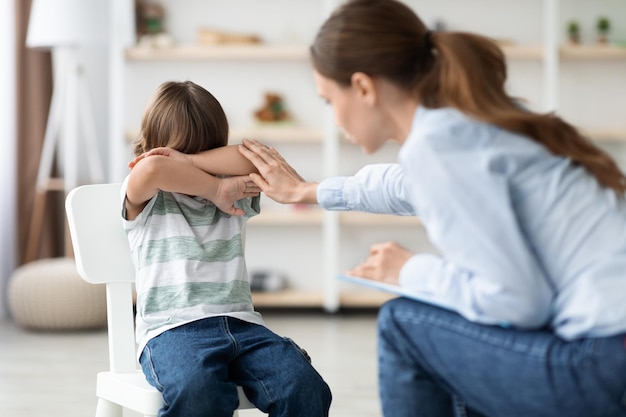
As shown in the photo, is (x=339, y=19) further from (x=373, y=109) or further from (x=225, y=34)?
(x=225, y=34)

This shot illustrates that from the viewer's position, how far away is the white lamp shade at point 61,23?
391cm

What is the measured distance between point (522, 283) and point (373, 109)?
362 millimetres

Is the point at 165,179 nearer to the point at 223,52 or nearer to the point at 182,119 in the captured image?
the point at 182,119

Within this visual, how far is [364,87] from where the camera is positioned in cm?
136

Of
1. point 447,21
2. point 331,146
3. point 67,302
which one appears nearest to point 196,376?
point 67,302

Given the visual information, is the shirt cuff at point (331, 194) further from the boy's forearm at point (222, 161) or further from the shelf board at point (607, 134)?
the shelf board at point (607, 134)

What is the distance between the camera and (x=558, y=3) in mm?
4254

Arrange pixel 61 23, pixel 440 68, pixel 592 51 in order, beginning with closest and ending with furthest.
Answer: pixel 440 68 < pixel 61 23 < pixel 592 51

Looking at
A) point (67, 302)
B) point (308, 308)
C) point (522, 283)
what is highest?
point (522, 283)

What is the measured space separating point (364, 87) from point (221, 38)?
3.03 meters

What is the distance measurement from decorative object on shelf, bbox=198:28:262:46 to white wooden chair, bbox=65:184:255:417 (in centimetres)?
262

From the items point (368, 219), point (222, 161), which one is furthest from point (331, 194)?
point (368, 219)

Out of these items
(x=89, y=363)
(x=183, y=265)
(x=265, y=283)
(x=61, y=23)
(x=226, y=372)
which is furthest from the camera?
(x=265, y=283)

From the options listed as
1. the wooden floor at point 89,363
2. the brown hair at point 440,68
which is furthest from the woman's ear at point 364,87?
the wooden floor at point 89,363
